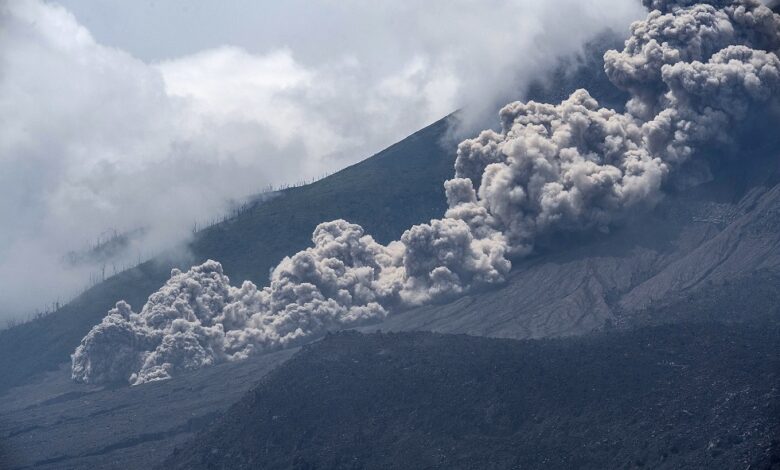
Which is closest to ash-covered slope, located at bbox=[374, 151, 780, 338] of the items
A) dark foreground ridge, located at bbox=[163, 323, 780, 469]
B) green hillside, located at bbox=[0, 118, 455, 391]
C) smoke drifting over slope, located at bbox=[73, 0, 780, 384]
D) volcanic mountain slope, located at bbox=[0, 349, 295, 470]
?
smoke drifting over slope, located at bbox=[73, 0, 780, 384]

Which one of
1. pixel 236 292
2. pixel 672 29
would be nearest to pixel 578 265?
pixel 672 29

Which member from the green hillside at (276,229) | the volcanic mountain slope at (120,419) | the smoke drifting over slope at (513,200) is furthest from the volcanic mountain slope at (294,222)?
the volcanic mountain slope at (120,419)

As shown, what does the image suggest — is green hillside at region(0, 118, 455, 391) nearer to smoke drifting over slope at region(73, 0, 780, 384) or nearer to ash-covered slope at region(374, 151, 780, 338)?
smoke drifting over slope at region(73, 0, 780, 384)

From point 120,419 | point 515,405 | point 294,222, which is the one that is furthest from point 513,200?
point 294,222

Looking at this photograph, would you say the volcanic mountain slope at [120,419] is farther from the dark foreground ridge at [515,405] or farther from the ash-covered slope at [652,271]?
the ash-covered slope at [652,271]

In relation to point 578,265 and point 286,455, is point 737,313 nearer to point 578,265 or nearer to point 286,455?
point 578,265
